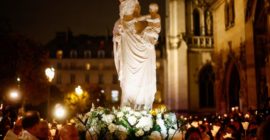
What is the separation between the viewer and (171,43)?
49156mm

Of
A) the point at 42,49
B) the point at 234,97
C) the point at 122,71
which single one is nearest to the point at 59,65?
the point at 42,49

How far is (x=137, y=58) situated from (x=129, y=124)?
199 cm

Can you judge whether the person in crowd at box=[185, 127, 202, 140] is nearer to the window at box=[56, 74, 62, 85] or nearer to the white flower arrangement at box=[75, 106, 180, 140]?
the white flower arrangement at box=[75, 106, 180, 140]

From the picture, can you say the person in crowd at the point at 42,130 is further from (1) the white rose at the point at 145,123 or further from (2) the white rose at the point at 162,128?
(2) the white rose at the point at 162,128

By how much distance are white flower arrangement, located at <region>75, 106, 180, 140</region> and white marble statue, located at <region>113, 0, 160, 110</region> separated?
1.18 meters

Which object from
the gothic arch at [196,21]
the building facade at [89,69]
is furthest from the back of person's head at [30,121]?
the building facade at [89,69]

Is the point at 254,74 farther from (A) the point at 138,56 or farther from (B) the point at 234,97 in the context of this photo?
(A) the point at 138,56

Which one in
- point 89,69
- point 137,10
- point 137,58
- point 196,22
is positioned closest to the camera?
point 137,58

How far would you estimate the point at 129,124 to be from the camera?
378 inches

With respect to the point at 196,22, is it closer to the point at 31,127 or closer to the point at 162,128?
the point at 162,128

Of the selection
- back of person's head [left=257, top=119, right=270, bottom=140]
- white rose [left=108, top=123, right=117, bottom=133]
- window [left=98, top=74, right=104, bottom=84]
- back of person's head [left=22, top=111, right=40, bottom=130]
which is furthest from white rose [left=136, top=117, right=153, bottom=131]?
window [left=98, top=74, right=104, bottom=84]

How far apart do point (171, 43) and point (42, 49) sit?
1535cm

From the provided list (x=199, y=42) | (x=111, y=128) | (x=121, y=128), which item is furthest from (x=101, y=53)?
(x=111, y=128)

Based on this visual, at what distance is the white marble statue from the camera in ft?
36.2
